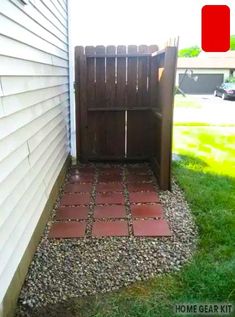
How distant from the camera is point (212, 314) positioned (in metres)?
1.92

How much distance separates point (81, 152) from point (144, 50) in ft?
5.35

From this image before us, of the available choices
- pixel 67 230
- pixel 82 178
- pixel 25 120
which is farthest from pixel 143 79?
pixel 25 120

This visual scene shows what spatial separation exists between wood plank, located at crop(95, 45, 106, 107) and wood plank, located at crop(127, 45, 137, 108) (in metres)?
0.34

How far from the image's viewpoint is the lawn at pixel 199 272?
2.00 metres

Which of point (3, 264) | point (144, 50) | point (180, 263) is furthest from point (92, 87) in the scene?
Answer: point (3, 264)

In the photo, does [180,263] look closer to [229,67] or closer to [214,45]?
[214,45]

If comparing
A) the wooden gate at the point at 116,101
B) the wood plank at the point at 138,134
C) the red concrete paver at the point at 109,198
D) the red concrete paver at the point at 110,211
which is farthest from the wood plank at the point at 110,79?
the red concrete paver at the point at 110,211

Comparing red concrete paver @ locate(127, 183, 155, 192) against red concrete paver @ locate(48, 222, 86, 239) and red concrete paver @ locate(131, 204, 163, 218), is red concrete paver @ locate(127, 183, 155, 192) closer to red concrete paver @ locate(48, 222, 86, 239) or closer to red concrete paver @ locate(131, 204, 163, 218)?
red concrete paver @ locate(131, 204, 163, 218)

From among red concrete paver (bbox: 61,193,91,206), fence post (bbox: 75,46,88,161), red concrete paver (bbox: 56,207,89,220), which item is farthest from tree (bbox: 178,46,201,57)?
red concrete paver (bbox: 56,207,89,220)

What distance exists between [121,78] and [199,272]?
3312 millimetres

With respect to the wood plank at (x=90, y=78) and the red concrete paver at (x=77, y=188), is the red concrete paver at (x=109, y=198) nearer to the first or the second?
the red concrete paver at (x=77, y=188)

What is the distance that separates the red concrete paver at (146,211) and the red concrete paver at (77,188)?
745 mm

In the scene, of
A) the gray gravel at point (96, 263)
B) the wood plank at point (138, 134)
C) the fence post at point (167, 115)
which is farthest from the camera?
the wood plank at point (138, 134)

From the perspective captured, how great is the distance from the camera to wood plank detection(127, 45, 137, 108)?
195 inches
